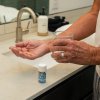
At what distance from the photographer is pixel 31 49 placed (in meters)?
1.30

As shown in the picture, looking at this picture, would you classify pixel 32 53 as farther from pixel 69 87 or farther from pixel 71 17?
pixel 71 17

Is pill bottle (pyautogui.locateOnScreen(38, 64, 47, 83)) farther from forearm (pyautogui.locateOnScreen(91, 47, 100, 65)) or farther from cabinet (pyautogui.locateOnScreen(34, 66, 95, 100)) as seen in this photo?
forearm (pyautogui.locateOnScreen(91, 47, 100, 65))

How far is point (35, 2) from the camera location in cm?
197

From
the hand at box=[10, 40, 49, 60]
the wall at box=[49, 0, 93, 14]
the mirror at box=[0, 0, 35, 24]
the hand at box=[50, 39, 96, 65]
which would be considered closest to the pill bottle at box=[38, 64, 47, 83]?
the hand at box=[10, 40, 49, 60]

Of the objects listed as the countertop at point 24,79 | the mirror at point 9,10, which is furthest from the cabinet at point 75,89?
the mirror at point 9,10

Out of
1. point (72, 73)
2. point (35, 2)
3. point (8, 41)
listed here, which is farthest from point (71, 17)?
point (72, 73)

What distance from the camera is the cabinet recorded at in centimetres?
121

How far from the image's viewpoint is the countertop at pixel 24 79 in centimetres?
106

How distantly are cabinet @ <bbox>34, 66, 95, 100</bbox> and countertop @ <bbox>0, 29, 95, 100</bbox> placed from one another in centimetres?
4

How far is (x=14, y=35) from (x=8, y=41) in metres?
0.09

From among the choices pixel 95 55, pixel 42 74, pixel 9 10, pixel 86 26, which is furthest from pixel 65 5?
pixel 95 55

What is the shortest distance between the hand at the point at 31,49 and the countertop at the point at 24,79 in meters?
0.09

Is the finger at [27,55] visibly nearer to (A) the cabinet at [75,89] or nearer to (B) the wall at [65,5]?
(A) the cabinet at [75,89]

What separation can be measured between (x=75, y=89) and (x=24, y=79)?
1.11 feet
